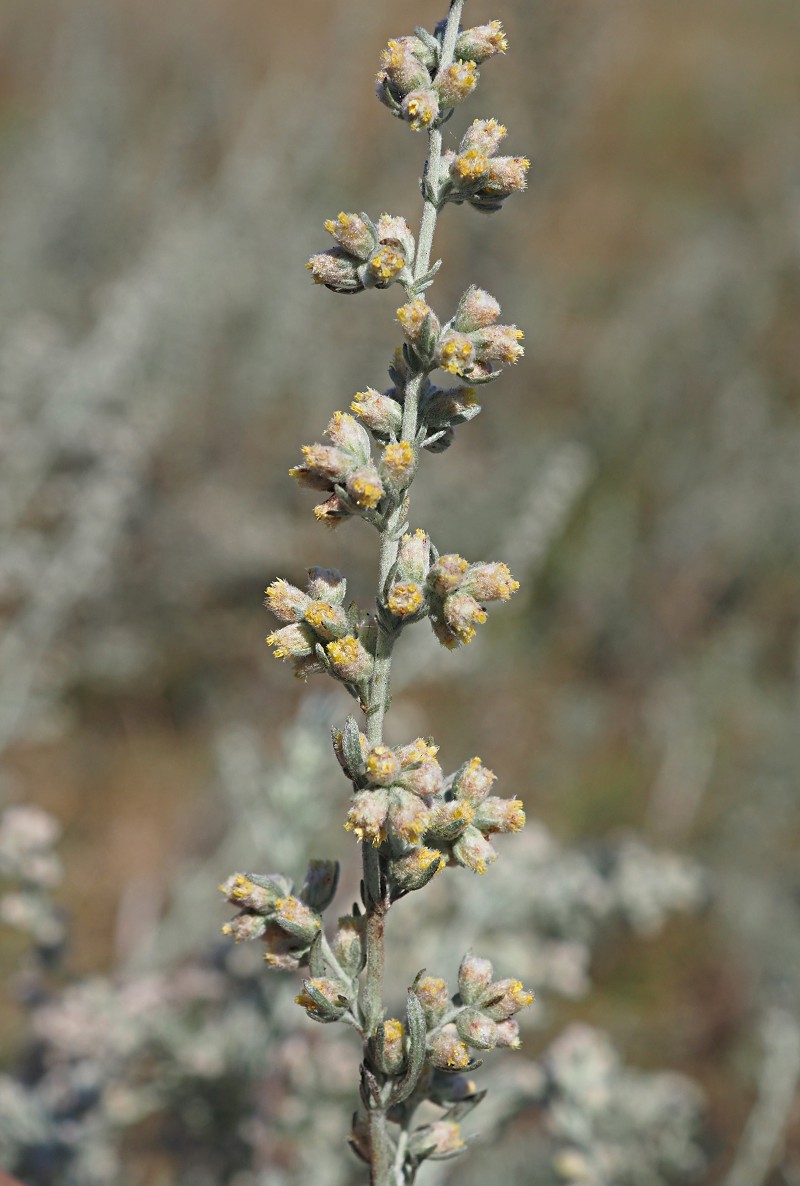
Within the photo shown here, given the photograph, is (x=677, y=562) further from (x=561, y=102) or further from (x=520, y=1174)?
(x=520, y=1174)

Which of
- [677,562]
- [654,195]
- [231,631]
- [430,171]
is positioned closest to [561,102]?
[677,562]

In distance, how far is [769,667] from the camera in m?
8.52

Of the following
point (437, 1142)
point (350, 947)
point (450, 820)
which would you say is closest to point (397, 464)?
point (450, 820)

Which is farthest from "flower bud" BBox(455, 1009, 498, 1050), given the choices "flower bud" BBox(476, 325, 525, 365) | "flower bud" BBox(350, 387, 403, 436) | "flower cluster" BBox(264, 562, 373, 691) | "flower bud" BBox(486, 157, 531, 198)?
"flower bud" BBox(486, 157, 531, 198)

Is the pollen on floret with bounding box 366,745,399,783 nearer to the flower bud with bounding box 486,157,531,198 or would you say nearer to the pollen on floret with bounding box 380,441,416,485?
the pollen on floret with bounding box 380,441,416,485

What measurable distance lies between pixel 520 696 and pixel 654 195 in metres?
10.5

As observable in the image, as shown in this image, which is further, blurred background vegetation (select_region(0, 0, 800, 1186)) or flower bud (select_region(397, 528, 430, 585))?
blurred background vegetation (select_region(0, 0, 800, 1186))

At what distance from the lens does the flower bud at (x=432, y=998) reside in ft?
5.06

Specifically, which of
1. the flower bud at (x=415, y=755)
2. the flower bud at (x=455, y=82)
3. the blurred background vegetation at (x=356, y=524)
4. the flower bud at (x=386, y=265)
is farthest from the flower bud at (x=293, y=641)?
the blurred background vegetation at (x=356, y=524)

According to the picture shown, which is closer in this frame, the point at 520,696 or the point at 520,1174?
the point at 520,1174

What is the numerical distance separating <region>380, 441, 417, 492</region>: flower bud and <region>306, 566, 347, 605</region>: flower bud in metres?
0.18

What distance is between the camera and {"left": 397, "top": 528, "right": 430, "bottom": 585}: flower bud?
1483 mm

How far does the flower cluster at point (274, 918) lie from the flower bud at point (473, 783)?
0.29m

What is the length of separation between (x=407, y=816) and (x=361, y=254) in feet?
2.82
